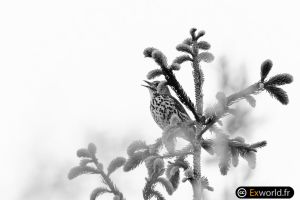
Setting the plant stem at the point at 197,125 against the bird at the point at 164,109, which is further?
the bird at the point at 164,109

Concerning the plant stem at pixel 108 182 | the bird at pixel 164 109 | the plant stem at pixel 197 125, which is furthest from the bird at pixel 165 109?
the plant stem at pixel 108 182

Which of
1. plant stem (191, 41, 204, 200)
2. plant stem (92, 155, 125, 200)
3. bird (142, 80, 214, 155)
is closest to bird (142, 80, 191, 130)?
bird (142, 80, 214, 155)

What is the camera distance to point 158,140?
5.55 m

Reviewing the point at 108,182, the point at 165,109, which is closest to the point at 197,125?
the point at 108,182

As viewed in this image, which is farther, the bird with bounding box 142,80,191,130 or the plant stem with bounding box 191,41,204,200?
the bird with bounding box 142,80,191,130

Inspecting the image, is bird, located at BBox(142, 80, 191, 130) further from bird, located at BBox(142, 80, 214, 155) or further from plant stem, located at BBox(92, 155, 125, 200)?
plant stem, located at BBox(92, 155, 125, 200)

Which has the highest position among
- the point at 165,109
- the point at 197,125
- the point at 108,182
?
the point at 165,109

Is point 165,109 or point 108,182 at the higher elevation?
point 165,109

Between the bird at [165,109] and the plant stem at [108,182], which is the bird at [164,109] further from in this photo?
the plant stem at [108,182]

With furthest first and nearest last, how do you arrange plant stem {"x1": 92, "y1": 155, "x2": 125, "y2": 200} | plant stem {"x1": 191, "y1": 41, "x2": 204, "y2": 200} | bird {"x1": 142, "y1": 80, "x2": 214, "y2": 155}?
bird {"x1": 142, "y1": 80, "x2": 214, "y2": 155} < plant stem {"x1": 92, "y1": 155, "x2": 125, "y2": 200} < plant stem {"x1": 191, "y1": 41, "x2": 204, "y2": 200}

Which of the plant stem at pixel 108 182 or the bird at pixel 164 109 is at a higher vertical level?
the bird at pixel 164 109

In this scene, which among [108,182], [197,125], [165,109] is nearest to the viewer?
[197,125]

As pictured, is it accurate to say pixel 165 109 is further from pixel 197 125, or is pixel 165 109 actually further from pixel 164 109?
pixel 197 125

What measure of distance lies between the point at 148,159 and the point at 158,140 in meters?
0.52
